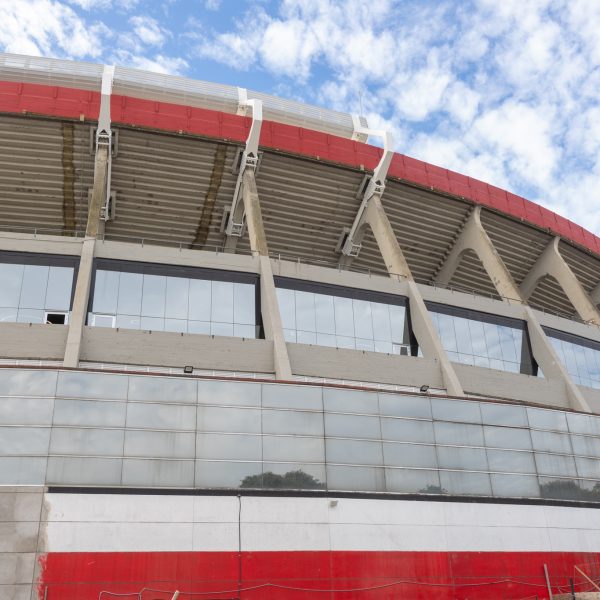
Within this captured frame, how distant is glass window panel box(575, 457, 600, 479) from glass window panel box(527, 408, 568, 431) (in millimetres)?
1113

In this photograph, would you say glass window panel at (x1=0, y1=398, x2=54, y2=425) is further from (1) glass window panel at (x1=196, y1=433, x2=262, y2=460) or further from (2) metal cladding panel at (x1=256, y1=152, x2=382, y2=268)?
(2) metal cladding panel at (x1=256, y1=152, x2=382, y2=268)

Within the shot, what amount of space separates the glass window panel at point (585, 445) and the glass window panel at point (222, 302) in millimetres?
12211

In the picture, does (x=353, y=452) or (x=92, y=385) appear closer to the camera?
(x=92, y=385)

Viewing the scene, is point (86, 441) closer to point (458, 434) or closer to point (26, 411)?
point (26, 411)

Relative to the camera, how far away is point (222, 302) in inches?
835

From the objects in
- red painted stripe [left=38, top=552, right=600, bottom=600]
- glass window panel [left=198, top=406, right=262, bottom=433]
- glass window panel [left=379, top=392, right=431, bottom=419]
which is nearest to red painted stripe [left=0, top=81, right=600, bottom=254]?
glass window panel [left=379, top=392, right=431, bottom=419]

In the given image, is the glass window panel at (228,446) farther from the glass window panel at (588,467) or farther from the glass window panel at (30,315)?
the glass window panel at (588,467)

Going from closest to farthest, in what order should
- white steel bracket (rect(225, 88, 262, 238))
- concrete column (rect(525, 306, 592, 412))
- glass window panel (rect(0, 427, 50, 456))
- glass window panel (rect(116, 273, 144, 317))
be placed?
1. glass window panel (rect(0, 427, 50, 456))
2. glass window panel (rect(116, 273, 144, 317))
3. concrete column (rect(525, 306, 592, 412))
4. white steel bracket (rect(225, 88, 262, 238))

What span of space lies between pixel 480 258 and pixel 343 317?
34.1 feet

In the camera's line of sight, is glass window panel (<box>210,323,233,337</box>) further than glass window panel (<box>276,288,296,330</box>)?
No

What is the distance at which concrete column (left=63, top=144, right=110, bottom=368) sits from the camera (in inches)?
695

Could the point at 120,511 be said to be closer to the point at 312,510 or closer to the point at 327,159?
the point at 312,510

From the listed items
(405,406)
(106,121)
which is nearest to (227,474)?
(405,406)

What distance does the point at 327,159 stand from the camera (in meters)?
27.9
